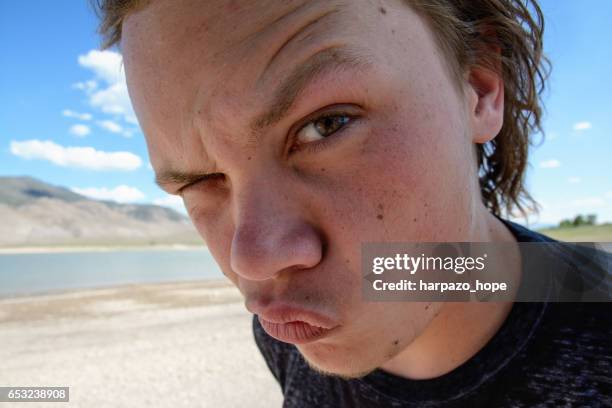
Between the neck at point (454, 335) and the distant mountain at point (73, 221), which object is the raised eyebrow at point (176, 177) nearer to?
the neck at point (454, 335)

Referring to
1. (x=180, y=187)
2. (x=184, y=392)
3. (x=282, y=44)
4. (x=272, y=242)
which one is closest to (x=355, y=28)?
(x=282, y=44)

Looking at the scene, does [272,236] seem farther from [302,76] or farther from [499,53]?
[499,53]

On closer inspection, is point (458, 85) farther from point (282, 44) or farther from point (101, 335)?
point (101, 335)

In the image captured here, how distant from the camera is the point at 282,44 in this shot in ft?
2.96

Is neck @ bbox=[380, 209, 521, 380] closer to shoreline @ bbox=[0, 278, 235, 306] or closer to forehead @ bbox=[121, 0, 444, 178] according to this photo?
forehead @ bbox=[121, 0, 444, 178]

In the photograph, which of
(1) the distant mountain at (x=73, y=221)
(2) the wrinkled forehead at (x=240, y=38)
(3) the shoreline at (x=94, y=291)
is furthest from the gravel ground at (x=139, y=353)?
(1) the distant mountain at (x=73, y=221)

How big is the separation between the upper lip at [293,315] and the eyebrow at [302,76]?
376 millimetres

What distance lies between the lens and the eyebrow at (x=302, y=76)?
87 cm

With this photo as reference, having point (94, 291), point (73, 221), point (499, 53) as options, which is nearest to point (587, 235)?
point (499, 53)

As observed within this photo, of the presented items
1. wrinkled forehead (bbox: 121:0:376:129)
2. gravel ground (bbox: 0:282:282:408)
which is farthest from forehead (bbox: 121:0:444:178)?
gravel ground (bbox: 0:282:282:408)

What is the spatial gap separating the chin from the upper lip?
0.10 meters

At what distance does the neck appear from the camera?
1118mm

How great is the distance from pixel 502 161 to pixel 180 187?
132 centimetres

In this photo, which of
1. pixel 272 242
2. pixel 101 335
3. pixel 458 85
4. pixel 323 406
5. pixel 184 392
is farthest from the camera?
pixel 101 335
